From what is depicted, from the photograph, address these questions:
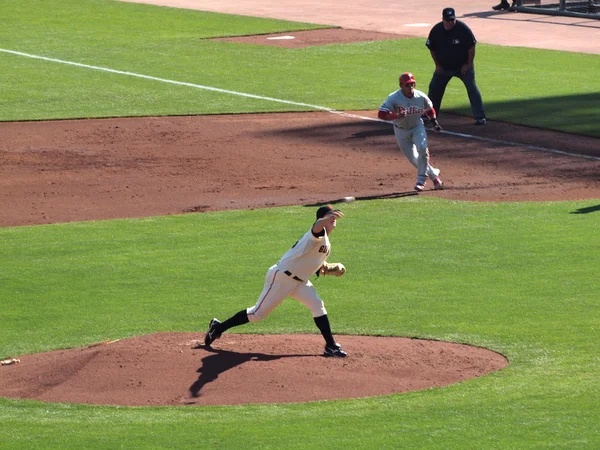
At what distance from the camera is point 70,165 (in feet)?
69.2

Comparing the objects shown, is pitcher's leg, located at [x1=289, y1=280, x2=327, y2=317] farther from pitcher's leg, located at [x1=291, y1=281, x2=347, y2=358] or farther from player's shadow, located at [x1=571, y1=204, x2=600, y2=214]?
player's shadow, located at [x1=571, y1=204, x2=600, y2=214]

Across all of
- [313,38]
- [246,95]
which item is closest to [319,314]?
[246,95]

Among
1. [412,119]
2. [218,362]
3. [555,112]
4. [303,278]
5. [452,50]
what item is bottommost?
[218,362]

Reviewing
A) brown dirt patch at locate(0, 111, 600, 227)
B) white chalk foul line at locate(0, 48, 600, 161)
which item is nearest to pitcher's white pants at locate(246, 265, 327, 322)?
brown dirt patch at locate(0, 111, 600, 227)

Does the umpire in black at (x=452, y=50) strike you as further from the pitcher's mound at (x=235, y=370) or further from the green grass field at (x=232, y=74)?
the pitcher's mound at (x=235, y=370)

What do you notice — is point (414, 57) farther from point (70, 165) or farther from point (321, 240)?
point (321, 240)

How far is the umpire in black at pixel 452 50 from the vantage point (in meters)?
22.8

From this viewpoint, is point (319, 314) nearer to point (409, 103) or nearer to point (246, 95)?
point (409, 103)

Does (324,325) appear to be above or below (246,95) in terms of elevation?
below

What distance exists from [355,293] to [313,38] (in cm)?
2314

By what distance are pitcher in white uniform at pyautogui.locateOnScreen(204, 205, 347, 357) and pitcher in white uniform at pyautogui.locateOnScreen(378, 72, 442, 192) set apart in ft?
24.1

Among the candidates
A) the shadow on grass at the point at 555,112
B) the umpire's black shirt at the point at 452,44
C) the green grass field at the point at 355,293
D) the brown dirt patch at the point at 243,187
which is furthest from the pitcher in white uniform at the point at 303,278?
the shadow on grass at the point at 555,112

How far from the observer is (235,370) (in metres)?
10.6

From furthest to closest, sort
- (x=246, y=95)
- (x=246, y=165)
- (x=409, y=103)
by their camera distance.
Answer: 1. (x=246, y=95)
2. (x=246, y=165)
3. (x=409, y=103)
